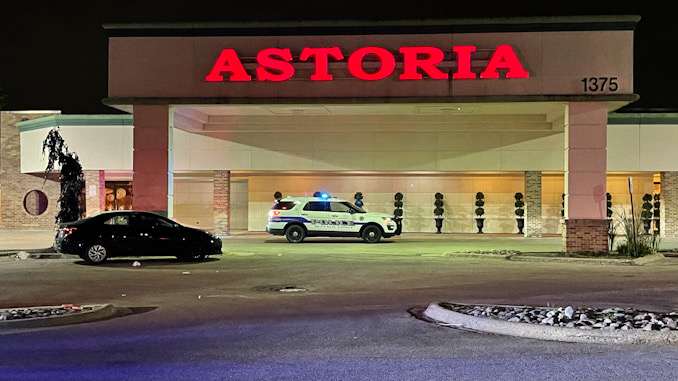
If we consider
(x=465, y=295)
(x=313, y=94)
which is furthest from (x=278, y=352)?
(x=313, y=94)

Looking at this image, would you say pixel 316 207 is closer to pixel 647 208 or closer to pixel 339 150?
pixel 339 150

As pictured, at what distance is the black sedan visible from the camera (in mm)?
19266

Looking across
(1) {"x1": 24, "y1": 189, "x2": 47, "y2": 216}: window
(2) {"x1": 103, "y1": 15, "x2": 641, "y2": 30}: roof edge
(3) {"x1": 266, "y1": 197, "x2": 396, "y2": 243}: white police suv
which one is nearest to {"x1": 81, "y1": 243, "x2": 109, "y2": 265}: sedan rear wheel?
(2) {"x1": 103, "y1": 15, "x2": 641, "y2": 30}: roof edge

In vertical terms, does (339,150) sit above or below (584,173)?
above

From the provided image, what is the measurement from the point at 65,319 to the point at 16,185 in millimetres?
30068

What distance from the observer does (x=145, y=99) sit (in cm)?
2347

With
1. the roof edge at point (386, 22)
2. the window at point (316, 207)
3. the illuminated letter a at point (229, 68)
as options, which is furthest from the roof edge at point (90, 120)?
the illuminated letter a at point (229, 68)

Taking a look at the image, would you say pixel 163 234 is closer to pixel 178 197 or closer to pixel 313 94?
pixel 313 94

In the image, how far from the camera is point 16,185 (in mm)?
37125

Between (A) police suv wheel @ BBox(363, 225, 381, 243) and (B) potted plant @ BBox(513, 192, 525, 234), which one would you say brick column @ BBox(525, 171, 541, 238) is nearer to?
(B) potted plant @ BBox(513, 192, 525, 234)

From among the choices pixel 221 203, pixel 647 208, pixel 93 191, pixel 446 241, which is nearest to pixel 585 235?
pixel 446 241

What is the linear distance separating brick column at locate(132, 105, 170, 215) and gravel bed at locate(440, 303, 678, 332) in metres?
14.8

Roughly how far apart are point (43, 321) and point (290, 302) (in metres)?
3.97

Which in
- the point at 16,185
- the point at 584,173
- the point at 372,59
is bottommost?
the point at 16,185
